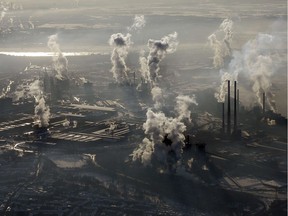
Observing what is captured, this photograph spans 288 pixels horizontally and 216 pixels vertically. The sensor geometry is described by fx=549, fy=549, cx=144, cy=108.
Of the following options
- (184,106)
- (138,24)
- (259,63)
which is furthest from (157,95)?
(138,24)

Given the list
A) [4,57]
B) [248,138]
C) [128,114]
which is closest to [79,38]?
[4,57]

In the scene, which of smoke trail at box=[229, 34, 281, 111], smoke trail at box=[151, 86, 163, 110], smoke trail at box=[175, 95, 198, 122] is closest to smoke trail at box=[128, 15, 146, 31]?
smoke trail at box=[229, 34, 281, 111]

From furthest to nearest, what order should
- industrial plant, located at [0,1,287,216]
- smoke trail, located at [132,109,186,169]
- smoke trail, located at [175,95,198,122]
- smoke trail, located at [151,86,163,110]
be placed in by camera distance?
smoke trail, located at [151,86,163,110] < smoke trail, located at [175,95,198,122] < smoke trail, located at [132,109,186,169] < industrial plant, located at [0,1,287,216]

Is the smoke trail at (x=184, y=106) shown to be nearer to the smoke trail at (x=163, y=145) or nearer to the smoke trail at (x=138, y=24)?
the smoke trail at (x=163, y=145)

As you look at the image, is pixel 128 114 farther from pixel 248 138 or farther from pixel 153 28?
pixel 153 28

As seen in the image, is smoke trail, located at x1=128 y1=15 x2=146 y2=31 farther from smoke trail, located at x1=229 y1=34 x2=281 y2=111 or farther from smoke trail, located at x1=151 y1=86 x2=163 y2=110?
smoke trail, located at x1=151 y1=86 x2=163 y2=110

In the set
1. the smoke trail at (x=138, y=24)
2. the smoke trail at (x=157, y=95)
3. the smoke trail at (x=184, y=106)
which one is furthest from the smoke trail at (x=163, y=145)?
the smoke trail at (x=138, y=24)

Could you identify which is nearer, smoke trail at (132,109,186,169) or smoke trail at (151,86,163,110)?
smoke trail at (132,109,186,169)

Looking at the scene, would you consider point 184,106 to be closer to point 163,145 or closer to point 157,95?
point 157,95
